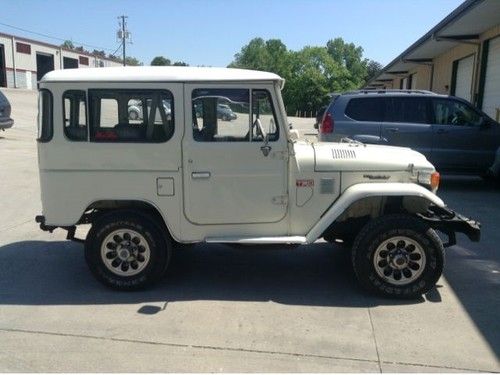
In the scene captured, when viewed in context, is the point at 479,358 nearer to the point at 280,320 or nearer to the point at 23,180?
the point at 280,320

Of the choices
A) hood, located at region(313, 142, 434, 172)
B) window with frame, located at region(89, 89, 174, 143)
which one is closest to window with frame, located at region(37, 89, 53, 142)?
window with frame, located at region(89, 89, 174, 143)

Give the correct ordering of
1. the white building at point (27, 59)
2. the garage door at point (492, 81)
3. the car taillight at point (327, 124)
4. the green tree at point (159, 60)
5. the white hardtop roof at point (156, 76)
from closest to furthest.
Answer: the white hardtop roof at point (156, 76), the car taillight at point (327, 124), the garage door at point (492, 81), the white building at point (27, 59), the green tree at point (159, 60)

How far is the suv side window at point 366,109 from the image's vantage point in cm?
1021

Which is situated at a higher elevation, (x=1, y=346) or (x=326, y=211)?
(x=326, y=211)

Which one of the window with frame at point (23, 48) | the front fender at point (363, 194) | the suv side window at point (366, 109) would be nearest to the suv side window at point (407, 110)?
the suv side window at point (366, 109)

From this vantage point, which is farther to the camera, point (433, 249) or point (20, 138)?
point (20, 138)

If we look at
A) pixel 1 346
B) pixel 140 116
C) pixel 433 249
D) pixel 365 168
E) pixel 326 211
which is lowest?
pixel 1 346

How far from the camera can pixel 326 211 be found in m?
4.77

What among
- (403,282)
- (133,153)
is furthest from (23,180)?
(403,282)

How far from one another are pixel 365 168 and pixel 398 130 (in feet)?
19.1

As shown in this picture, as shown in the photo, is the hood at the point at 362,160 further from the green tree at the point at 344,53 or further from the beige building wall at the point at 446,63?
the green tree at the point at 344,53

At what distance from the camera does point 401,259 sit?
467 centimetres

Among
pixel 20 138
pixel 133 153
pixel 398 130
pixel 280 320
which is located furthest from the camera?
pixel 20 138

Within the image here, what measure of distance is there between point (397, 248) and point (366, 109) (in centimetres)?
604
